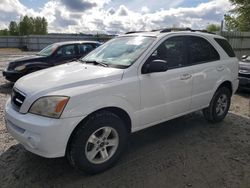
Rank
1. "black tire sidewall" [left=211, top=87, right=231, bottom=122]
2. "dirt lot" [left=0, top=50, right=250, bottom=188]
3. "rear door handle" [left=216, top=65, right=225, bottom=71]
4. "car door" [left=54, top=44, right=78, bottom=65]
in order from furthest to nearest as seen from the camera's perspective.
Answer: "car door" [left=54, top=44, right=78, bottom=65]
"black tire sidewall" [left=211, top=87, right=231, bottom=122]
"rear door handle" [left=216, top=65, right=225, bottom=71]
"dirt lot" [left=0, top=50, right=250, bottom=188]

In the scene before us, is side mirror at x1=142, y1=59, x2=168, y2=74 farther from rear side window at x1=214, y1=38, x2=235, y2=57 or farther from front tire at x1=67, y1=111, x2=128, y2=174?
rear side window at x1=214, y1=38, x2=235, y2=57

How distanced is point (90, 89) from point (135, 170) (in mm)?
1251

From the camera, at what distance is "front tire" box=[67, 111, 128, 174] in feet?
9.69

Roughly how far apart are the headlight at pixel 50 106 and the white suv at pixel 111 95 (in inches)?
0.4

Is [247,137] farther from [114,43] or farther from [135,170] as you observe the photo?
[114,43]

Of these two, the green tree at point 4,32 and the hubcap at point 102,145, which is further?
the green tree at point 4,32

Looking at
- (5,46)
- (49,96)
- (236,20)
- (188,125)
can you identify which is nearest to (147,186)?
(49,96)

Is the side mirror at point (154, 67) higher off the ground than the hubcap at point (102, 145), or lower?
higher

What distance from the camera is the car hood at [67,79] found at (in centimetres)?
300

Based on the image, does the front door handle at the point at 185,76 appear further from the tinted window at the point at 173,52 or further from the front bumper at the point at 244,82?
the front bumper at the point at 244,82

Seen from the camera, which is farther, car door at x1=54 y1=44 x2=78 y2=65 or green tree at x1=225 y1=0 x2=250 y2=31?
green tree at x1=225 y1=0 x2=250 y2=31

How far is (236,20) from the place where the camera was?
898 inches

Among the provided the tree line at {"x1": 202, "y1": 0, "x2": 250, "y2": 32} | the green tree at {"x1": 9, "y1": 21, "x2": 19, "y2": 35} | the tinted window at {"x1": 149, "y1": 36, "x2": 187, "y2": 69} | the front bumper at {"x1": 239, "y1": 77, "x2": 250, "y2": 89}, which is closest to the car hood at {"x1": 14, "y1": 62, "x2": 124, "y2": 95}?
the tinted window at {"x1": 149, "y1": 36, "x2": 187, "y2": 69}

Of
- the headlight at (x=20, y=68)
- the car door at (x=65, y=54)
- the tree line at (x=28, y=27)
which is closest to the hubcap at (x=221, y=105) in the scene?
the car door at (x=65, y=54)
